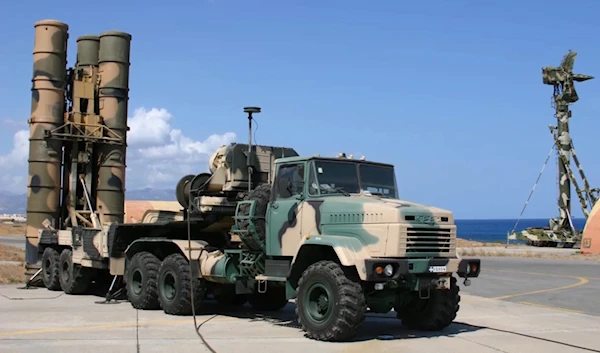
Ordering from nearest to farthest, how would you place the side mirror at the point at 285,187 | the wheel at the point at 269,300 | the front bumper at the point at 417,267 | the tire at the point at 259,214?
1. the front bumper at the point at 417,267
2. the side mirror at the point at 285,187
3. the tire at the point at 259,214
4. the wheel at the point at 269,300

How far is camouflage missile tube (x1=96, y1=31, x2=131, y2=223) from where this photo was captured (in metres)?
19.4

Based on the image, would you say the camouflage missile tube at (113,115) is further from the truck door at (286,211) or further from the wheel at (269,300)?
the truck door at (286,211)

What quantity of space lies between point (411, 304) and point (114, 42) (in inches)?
489

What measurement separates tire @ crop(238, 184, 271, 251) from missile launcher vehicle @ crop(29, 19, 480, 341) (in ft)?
0.06

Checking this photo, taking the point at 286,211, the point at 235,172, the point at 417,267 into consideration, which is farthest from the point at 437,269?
the point at 235,172

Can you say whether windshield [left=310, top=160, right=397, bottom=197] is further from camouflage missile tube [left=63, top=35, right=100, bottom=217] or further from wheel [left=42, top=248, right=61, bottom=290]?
camouflage missile tube [left=63, top=35, right=100, bottom=217]

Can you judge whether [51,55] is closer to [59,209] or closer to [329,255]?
[59,209]

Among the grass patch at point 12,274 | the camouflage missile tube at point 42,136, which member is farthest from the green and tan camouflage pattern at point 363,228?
the grass patch at point 12,274

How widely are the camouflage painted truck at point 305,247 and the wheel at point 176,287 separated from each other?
2cm

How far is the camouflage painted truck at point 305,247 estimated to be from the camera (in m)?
9.91

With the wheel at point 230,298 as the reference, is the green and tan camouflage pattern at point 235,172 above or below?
above

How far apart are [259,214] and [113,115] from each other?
9.35 meters

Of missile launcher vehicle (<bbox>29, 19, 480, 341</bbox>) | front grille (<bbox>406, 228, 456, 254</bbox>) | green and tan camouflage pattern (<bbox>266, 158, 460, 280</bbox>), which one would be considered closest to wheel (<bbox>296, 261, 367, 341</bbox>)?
missile launcher vehicle (<bbox>29, 19, 480, 341</bbox>)

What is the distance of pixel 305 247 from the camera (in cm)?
1064
